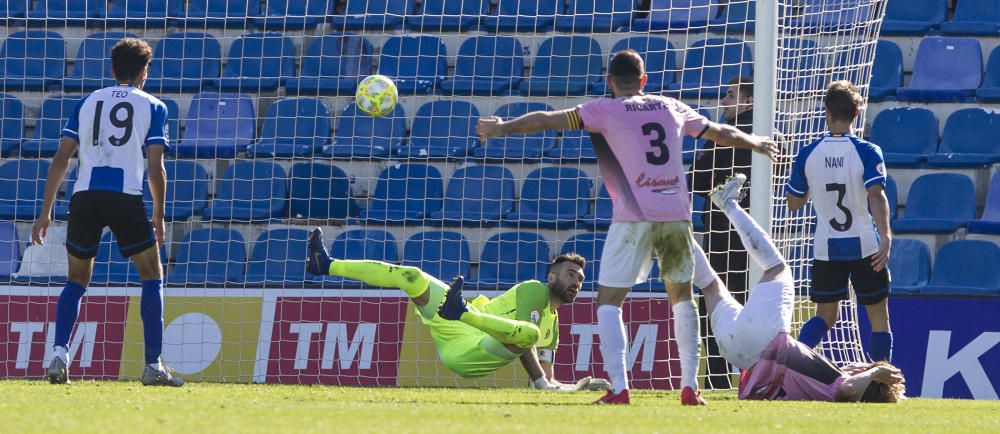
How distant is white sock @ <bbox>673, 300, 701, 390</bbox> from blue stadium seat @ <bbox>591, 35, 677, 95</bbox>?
225 inches

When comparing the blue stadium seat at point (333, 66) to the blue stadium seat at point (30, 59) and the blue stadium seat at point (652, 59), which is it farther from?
the blue stadium seat at point (30, 59)

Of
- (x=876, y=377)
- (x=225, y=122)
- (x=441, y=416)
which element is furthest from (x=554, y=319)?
(x=225, y=122)

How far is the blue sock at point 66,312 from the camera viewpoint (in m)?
7.71

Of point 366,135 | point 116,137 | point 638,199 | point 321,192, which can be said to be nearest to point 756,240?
point 638,199

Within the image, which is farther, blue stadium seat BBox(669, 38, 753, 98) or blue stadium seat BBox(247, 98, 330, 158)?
blue stadium seat BBox(247, 98, 330, 158)

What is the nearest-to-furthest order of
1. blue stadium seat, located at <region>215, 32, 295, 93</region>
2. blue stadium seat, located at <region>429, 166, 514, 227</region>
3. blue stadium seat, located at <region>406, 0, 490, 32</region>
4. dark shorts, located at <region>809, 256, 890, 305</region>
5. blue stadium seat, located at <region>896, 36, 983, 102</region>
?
dark shorts, located at <region>809, 256, 890, 305</region>, blue stadium seat, located at <region>429, 166, 514, 227</region>, blue stadium seat, located at <region>896, 36, 983, 102</region>, blue stadium seat, located at <region>215, 32, 295, 93</region>, blue stadium seat, located at <region>406, 0, 490, 32</region>

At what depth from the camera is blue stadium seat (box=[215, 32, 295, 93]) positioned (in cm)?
1309

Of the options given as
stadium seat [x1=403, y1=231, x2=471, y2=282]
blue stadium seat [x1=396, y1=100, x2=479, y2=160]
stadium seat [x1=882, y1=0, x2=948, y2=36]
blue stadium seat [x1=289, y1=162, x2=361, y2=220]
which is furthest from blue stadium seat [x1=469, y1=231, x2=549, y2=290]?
stadium seat [x1=882, y1=0, x2=948, y2=36]

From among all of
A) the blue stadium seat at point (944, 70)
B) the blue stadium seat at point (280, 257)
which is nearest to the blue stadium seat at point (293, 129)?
the blue stadium seat at point (280, 257)

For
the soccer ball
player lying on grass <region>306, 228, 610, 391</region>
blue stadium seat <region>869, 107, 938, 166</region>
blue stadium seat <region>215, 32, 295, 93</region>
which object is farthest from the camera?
blue stadium seat <region>215, 32, 295, 93</region>

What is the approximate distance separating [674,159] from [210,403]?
244 cm

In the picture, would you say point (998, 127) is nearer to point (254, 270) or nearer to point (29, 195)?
point (254, 270)

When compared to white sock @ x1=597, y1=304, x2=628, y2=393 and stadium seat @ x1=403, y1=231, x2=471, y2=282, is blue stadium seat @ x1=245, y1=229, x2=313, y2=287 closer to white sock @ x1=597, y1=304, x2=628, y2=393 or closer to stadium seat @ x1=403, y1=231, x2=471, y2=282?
stadium seat @ x1=403, y1=231, x2=471, y2=282

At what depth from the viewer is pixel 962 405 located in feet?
25.9
